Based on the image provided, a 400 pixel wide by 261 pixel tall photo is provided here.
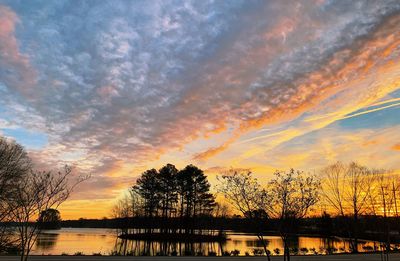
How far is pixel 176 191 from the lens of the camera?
54.9 m

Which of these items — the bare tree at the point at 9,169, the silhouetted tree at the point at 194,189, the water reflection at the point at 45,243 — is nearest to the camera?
the bare tree at the point at 9,169

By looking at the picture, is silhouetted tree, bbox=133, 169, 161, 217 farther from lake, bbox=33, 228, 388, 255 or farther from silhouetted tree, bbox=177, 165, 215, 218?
lake, bbox=33, 228, 388, 255

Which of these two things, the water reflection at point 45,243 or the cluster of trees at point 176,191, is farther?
the cluster of trees at point 176,191

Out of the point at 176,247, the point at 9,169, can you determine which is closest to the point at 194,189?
the point at 176,247

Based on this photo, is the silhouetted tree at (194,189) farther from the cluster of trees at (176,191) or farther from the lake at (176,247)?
the lake at (176,247)

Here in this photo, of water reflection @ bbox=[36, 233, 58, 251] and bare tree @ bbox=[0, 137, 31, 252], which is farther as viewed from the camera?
water reflection @ bbox=[36, 233, 58, 251]

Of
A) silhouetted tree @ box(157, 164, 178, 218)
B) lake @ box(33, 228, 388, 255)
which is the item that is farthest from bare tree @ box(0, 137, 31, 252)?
silhouetted tree @ box(157, 164, 178, 218)

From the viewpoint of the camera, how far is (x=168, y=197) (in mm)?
55250

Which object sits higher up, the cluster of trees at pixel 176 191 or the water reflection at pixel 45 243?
the cluster of trees at pixel 176 191

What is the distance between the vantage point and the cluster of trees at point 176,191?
5425cm

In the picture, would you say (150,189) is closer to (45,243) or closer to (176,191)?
(176,191)

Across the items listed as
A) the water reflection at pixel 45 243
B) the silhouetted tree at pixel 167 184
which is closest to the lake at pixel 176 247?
the water reflection at pixel 45 243

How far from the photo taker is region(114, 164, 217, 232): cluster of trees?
54.2 meters

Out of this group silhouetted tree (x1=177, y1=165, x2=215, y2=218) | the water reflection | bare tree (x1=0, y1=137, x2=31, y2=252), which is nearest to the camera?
bare tree (x1=0, y1=137, x2=31, y2=252)
